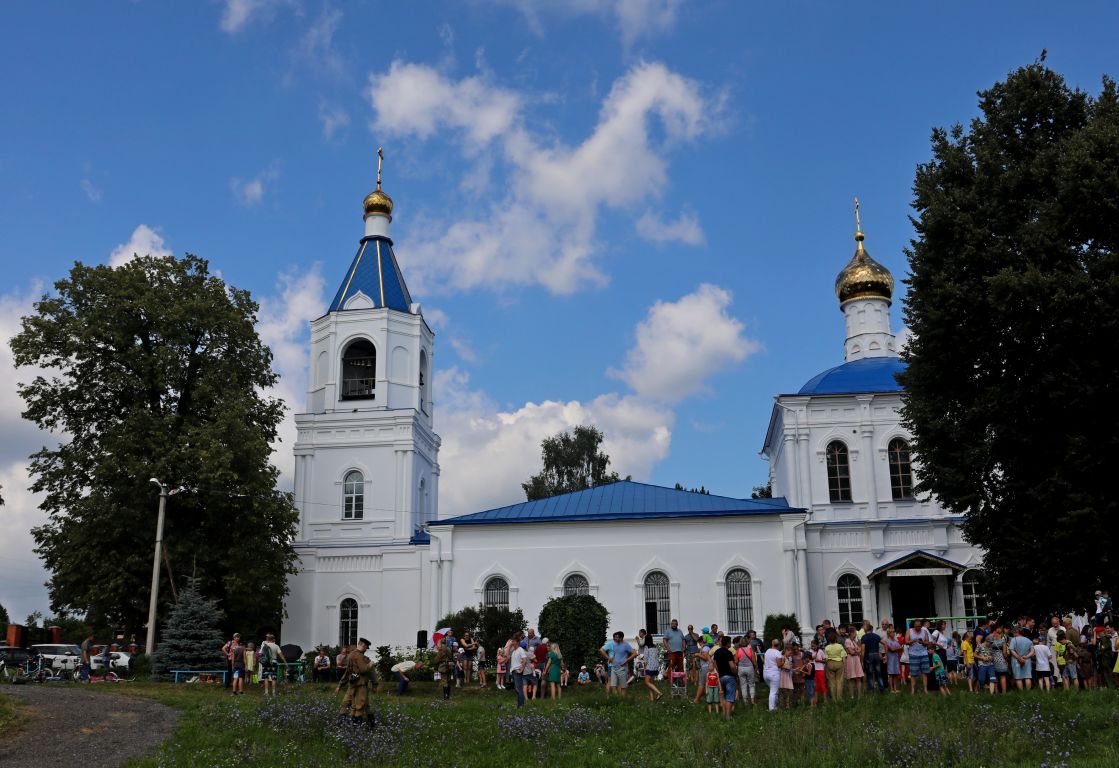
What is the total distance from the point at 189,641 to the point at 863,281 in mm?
25720

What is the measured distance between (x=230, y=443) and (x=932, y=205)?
19564mm

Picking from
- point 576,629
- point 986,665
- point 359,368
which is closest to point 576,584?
point 576,629

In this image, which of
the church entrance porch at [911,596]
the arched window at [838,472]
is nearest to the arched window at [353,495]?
the arched window at [838,472]

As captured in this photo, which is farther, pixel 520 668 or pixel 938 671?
pixel 938 671

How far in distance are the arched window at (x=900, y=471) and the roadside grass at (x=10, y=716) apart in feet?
80.8

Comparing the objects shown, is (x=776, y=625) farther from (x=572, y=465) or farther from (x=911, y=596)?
(x=572, y=465)

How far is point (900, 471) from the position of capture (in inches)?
1251

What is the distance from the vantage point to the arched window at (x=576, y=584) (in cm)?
3064

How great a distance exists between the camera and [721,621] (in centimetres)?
2983

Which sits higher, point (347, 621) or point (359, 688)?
point (347, 621)

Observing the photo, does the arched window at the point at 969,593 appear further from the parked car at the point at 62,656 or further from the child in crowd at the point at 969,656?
the parked car at the point at 62,656

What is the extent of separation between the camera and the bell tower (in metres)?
34.2

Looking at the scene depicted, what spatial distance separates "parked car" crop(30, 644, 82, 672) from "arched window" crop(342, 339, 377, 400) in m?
12.0

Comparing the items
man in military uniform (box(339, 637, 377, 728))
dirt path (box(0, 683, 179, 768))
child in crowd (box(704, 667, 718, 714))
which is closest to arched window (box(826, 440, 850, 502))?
child in crowd (box(704, 667, 718, 714))
